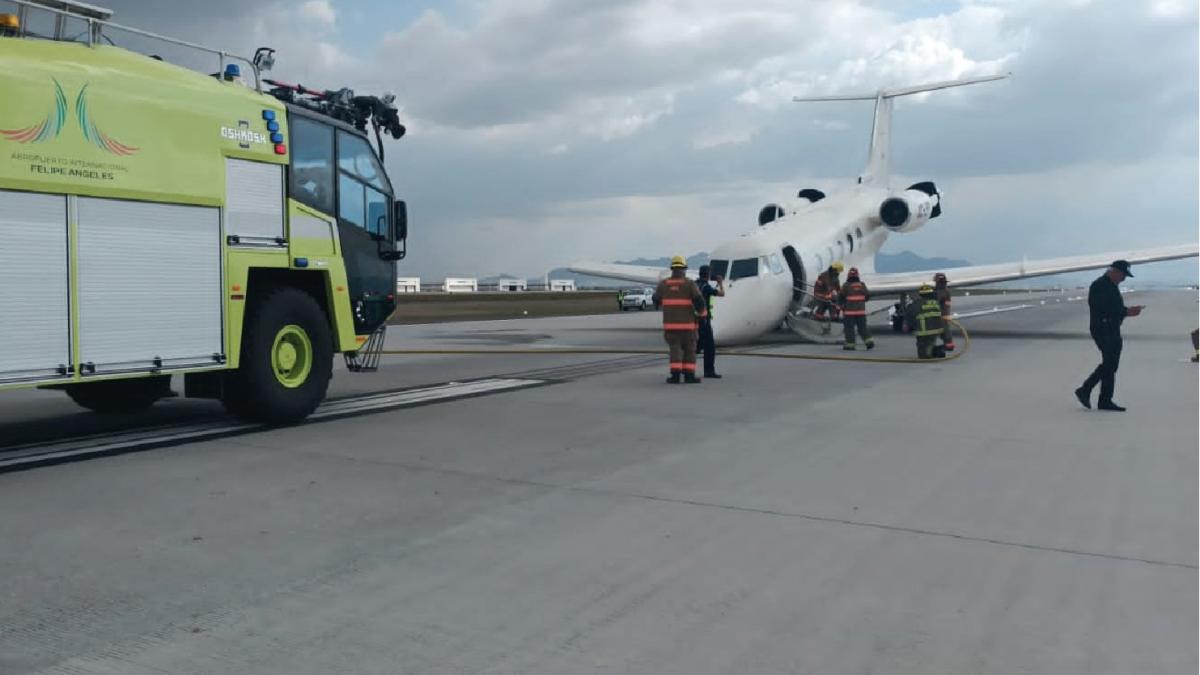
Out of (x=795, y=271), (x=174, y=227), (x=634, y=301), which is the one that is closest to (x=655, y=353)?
(x=795, y=271)

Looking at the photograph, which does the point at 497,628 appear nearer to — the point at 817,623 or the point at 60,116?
the point at 817,623

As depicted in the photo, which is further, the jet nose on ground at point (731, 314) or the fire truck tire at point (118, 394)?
the jet nose on ground at point (731, 314)

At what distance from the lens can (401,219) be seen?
11547mm

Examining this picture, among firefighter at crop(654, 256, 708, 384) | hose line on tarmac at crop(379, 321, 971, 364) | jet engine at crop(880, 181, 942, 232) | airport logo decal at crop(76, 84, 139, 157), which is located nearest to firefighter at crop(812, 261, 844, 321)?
hose line on tarmac at crop(379, 321, 971, 364)

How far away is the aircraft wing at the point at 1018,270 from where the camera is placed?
1004 inches

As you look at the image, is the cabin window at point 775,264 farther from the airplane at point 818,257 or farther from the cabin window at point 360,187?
the cabin window at point 360,187

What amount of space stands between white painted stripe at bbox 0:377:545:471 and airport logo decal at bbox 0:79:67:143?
8.61ft

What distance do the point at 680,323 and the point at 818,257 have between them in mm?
11443

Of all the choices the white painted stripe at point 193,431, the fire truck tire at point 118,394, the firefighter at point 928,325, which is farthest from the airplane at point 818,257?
the fire truck tire at point 118,394

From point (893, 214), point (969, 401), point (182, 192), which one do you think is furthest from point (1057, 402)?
point (893, 214)

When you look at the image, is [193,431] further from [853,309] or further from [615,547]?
[853,309]

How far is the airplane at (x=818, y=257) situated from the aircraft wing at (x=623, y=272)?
35mm

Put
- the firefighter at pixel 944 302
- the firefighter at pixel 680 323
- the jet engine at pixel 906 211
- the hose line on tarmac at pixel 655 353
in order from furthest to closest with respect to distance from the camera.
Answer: the jet engine at pixel 906 211, the firefighter at pixel 944 302, the hose line on tarmac at pixel 655 353, the firefighter at pixel 680 323

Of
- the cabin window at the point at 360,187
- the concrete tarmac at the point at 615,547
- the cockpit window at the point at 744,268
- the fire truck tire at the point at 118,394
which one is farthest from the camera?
the cockpit window at the point at 744,268
